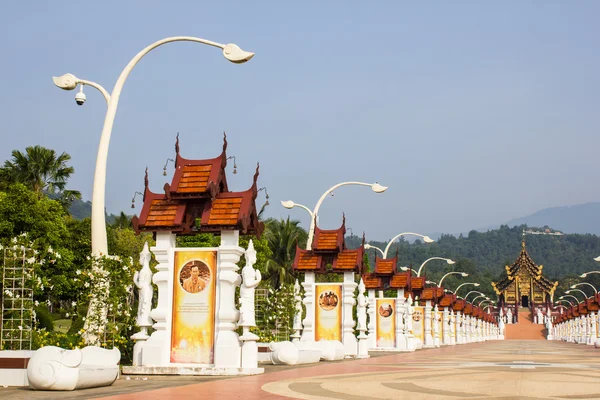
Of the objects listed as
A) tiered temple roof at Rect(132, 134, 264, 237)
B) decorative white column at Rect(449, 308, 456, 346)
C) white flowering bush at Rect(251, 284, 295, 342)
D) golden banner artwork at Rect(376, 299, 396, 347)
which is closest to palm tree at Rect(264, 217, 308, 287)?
decorative white column at Rect(449, 308, 456, 346)

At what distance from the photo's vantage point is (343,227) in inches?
1469

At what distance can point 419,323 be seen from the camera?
6425cm

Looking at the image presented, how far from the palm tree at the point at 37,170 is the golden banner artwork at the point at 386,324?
25914 mm

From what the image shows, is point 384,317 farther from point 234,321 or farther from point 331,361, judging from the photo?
point 234,321

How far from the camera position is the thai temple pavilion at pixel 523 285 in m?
187

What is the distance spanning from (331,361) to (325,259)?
21.0 ft

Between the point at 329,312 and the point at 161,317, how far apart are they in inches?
644

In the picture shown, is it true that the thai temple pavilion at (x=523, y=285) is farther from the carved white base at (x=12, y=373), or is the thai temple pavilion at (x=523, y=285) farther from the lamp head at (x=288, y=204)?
the carved white base at (x=12, y=373)

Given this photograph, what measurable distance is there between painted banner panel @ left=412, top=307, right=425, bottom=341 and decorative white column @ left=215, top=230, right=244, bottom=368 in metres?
43.6

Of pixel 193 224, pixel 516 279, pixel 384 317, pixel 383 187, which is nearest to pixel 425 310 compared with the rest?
pixel 384 317

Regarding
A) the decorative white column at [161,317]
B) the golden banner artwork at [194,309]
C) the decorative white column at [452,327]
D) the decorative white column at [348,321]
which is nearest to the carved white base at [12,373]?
the decorative white column at [161,317]

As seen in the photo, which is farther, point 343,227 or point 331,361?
point 343,227

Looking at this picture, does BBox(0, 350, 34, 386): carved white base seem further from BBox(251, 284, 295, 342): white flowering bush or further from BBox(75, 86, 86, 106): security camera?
BBox(251, 284, 295, 342): white flowering bush

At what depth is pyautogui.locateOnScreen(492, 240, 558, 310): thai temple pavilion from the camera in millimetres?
186750
